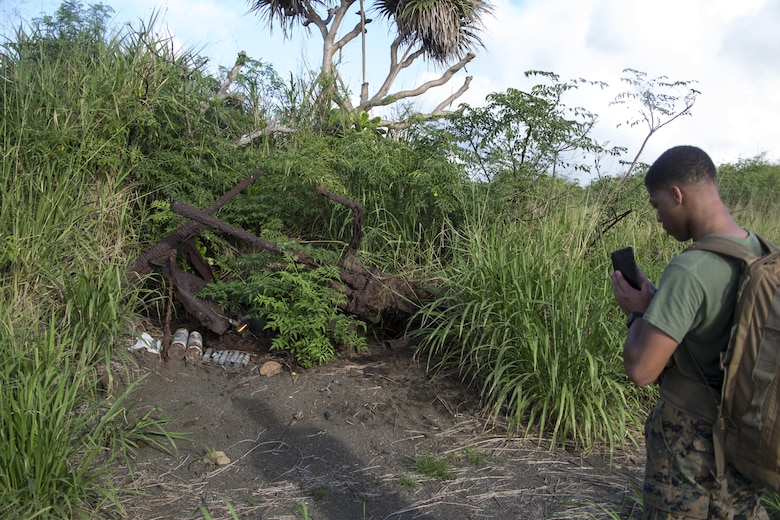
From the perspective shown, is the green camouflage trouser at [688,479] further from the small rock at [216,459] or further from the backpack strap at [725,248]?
the small rock at [216,459]

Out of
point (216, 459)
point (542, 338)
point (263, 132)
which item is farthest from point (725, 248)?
point (263, 132)

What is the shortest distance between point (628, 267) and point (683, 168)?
0.35 metres

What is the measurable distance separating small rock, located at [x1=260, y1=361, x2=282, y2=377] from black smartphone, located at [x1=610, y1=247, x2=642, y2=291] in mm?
3215

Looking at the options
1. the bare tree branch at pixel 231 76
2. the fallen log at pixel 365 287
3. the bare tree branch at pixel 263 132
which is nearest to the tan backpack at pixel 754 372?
the fallen log at pixel 365 287

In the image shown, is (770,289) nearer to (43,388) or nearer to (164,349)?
(43,388)

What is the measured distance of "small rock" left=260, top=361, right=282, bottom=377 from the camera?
466cm

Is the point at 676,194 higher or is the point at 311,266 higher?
the point at 676,194

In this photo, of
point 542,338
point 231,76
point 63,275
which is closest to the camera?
point 542,338

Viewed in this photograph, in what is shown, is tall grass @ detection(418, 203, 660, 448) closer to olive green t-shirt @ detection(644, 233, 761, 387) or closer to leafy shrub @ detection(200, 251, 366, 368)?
leafy shrub @ detection(200, 251, 366, 368)

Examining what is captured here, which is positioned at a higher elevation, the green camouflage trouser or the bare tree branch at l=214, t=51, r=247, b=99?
the bare tree branch at l=214, t=51, r=247, b=99

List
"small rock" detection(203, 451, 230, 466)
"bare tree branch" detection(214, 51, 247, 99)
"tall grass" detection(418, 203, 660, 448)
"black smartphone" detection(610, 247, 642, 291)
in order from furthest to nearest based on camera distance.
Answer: "bare tree branch" detection(214, 51, 247, 99), "tall grass" detection(418, 203, 660, 448), "small rock" detection(203, 451, 230, 466), "black smartphone" detection(610, 247, 642, 291)

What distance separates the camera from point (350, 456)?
12.3 feet

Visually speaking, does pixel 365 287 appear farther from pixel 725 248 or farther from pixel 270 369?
pixel 725 248

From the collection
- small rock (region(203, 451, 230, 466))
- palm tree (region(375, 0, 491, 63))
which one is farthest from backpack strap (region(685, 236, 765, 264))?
palm tree (region(375, 0, 491, 63))
